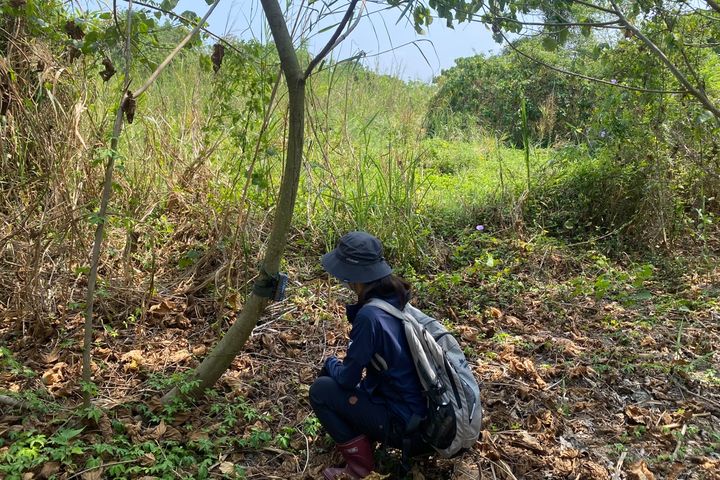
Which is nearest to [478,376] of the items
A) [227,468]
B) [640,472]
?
[640,472]

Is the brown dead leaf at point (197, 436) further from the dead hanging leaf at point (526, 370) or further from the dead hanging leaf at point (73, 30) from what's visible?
the dead hanging leaf at point (73, 30)

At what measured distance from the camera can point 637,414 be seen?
9.50 feet

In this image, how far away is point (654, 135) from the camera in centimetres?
500

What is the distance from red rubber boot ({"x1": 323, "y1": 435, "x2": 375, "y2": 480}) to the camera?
241 cm

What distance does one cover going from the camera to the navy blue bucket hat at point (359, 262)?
7.86 ft

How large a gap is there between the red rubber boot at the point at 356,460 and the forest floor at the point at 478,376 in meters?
0.13

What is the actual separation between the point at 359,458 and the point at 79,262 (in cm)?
213

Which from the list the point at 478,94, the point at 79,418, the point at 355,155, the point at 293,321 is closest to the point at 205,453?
the point at 79,418

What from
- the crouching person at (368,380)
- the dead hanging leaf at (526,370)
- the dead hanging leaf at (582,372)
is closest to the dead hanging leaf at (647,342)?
the dead hanging leaf at (582,372)

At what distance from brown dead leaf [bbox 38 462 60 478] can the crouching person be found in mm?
1007

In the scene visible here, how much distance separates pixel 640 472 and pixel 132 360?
2507 millimetres

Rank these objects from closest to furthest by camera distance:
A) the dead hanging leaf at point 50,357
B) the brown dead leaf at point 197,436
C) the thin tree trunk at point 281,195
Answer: the thin tree trunk at point 281,195, the brown dead leaf at point 197,436, the dead hanging leaf at point 50,357

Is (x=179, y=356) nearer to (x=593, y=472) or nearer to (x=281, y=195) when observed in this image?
(x=281, y=195)

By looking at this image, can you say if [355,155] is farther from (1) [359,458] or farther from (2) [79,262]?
(1) [359,458]
